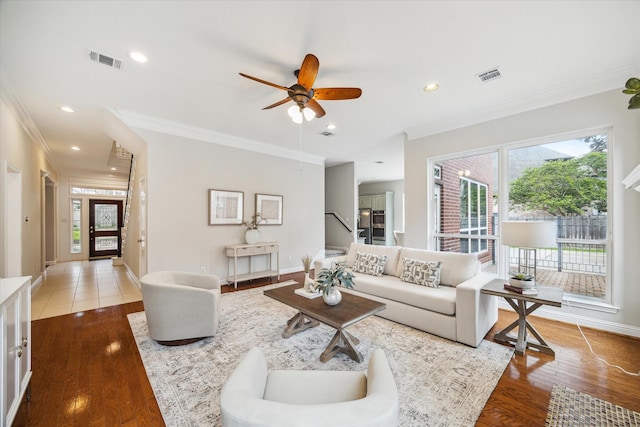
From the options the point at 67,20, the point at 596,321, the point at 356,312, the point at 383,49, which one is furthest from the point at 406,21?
the point at 596,321

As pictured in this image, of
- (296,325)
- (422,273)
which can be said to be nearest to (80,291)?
(296,325)

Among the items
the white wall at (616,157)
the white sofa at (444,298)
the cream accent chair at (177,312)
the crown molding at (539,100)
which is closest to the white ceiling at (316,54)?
the crown molding at (539,100)

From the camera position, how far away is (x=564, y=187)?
132 inches

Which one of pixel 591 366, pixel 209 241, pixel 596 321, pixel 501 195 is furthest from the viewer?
pixel 209 241

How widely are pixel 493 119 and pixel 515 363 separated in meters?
3.23

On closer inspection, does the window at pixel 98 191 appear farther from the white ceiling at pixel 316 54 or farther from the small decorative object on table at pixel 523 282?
the small decorative object on table at pixel 523 282

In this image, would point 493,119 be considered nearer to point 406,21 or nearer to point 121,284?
point 406,21

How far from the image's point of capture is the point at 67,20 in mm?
2109

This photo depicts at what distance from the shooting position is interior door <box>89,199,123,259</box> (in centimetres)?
863

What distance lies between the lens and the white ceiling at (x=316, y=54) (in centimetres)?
203

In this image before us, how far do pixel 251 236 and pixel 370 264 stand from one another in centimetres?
252

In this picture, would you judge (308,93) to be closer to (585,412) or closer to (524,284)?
(524,284)

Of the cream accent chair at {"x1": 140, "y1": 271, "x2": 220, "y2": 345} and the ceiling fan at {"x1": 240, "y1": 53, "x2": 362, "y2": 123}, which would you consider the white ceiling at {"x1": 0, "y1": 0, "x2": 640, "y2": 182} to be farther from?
the cream accent chair at {"x1": 140, "y1": 271, "x2": 220, "y2": 345}

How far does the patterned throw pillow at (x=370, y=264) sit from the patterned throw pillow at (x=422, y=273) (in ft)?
1.21
